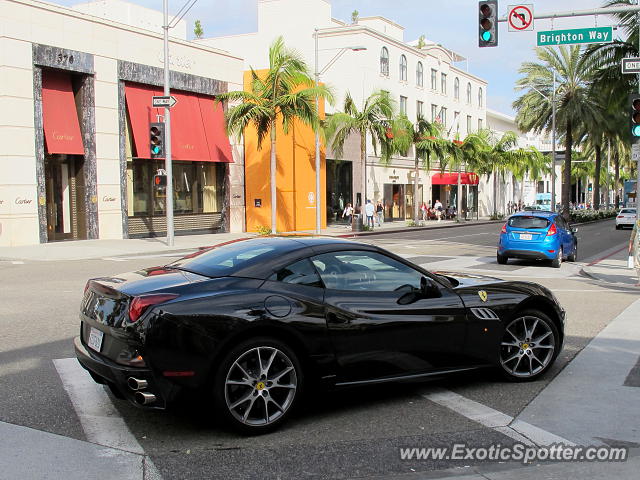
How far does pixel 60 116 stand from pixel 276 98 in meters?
9.08

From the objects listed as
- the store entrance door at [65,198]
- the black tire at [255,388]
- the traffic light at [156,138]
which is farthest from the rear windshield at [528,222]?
the store entrance door at [65,198]

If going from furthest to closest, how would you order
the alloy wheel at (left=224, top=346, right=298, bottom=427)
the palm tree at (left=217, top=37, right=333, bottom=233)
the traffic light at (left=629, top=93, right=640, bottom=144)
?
the palm tree at (left=217, top=37, right=333, bottom=233) < the traffic light at (left=629, top=93, right=640, bottom=144) < the alloy wheel at (left=224, top=346, right=298, bottom=427)

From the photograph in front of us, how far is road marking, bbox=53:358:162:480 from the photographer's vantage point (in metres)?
4.65

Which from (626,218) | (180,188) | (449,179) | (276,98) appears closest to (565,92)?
(626,218)

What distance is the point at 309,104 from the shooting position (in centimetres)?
2945

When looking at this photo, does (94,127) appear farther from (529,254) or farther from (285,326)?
(285,326)

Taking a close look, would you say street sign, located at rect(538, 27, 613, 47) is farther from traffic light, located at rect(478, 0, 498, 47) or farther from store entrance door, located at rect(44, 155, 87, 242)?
store entrance door, located at rect(44, 155, 87, 242)

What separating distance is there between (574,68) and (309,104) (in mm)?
21677

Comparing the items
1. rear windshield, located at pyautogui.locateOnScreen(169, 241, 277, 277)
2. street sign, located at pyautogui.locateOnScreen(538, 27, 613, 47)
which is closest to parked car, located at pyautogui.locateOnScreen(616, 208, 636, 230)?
street sign, located at pyautogui.locateOnScreen(538, 27, 613, 47)

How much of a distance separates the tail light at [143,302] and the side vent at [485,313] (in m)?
2.65

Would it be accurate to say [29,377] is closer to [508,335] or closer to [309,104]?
[508,335]

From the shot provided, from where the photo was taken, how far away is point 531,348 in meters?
6.27

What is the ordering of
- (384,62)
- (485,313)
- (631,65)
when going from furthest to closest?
(384,62) < (631,65) < (485,313)

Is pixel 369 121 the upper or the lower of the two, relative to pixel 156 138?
upper
